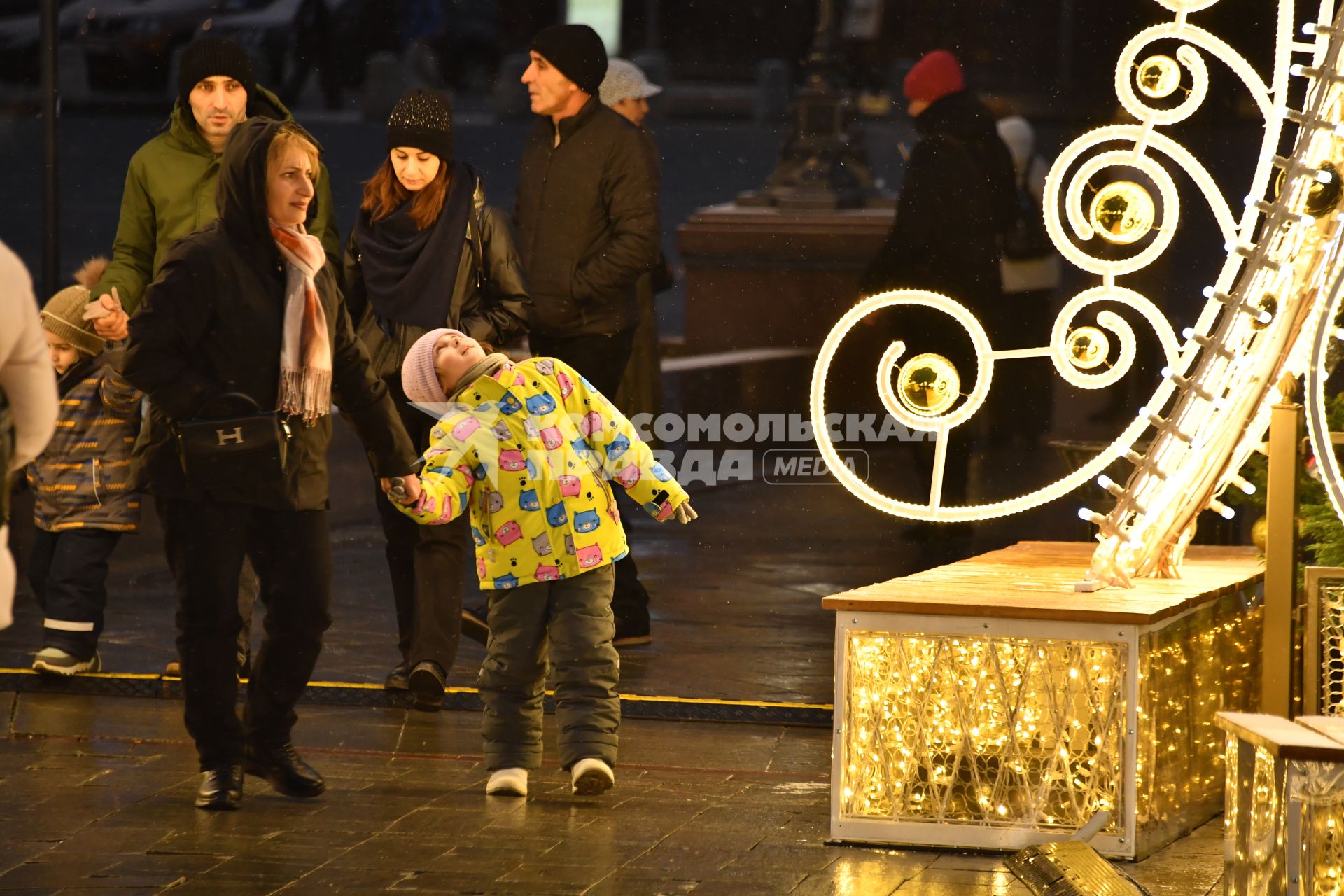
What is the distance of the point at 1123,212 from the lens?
5.56 m

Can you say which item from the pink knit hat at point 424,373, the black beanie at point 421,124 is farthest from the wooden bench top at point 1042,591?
the black beanie at point 421,124

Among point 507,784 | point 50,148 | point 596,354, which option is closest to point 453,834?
point 507,784

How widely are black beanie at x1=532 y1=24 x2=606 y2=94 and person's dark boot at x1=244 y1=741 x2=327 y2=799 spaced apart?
249cm

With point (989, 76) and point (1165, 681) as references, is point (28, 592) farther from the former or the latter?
point (1165, 681)

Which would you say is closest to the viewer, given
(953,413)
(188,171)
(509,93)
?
(953,413)

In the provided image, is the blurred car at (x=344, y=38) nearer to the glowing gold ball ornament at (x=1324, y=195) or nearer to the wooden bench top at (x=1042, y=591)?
the wooden bench top at (x=1042, y=591)

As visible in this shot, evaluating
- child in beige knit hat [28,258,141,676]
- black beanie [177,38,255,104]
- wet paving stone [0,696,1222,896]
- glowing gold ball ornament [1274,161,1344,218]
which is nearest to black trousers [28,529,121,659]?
child in beige knit hat [28,258,141,676]

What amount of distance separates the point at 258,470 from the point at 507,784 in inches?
39.7

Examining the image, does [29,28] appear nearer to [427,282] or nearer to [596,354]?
[596,354]

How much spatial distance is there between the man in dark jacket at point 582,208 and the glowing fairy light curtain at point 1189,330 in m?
1.56

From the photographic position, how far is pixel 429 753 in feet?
20.2

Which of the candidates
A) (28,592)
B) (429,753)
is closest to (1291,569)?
(429,753)

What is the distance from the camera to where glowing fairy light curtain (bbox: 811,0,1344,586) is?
17.9 feet

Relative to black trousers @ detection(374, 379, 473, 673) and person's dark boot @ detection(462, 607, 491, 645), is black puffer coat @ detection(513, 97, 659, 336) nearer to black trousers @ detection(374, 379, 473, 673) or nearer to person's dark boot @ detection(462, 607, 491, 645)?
black trousers @ detection(374, 379, 473, 673)
